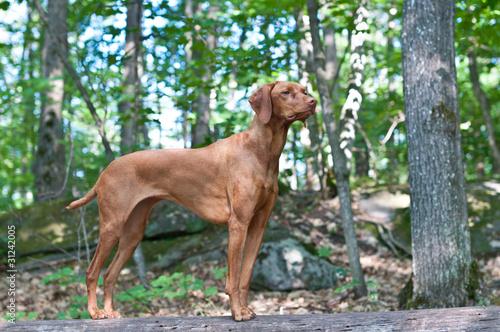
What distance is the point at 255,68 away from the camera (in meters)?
5.66

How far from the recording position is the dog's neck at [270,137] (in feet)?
10.1

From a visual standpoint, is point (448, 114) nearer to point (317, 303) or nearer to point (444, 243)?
point (444, 243)

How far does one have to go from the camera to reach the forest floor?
5359 millimetres

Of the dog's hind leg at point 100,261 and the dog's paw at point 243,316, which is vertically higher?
the dog's hind leg at point 100,261

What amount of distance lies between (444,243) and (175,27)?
4.38 meters

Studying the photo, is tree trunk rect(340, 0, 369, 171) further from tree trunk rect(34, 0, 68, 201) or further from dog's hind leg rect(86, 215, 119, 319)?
tree trunk rect(34, 0, 68, 201)

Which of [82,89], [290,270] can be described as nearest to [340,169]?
[290,270]

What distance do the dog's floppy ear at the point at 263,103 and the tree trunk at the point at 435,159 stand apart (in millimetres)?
2122

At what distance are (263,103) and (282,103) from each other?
0.15m

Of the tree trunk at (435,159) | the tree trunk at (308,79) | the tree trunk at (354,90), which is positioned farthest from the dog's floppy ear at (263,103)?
the tree trunk at (308,79)

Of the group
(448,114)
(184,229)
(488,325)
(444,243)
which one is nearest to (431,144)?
(448,114)

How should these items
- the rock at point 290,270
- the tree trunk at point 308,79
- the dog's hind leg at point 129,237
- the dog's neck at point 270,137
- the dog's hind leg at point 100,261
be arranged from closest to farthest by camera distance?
the dog's neck at point 270,137
the dog's hind leg at point 100,261
the dog's hind leg at point 129,237
the rock at point 290,270
the tree trunk at point 308,79

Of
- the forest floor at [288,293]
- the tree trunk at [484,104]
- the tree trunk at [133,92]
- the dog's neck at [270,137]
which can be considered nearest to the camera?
the dog's neck at [270,137]

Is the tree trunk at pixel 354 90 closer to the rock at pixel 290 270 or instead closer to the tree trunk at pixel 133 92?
the rock at pixel 290 270
